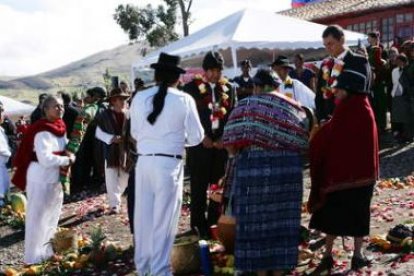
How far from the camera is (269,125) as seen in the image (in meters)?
5.63

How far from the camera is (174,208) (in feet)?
20.2

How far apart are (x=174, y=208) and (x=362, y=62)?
2.16 metres

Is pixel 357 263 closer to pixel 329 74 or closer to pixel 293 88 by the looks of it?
pixel 329 74

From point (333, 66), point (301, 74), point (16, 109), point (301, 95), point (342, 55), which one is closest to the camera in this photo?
point (342, 55)

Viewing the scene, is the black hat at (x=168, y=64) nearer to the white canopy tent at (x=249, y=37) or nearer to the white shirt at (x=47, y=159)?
the white shirt at (x=47, y=159)

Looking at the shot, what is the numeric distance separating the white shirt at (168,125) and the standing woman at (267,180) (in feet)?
1.70

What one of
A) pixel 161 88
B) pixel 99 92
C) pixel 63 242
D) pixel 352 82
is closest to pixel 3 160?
pixel 99 92

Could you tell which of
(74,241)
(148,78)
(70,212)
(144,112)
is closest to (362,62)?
(144,112)

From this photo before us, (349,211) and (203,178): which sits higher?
(203,178)

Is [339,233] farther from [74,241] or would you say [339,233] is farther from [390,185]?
[390,185]

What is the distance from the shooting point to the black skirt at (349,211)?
593 cm

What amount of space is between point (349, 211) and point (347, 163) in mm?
447

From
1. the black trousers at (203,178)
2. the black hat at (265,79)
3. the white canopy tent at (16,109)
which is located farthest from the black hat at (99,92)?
the white canopy tent at (16,109)

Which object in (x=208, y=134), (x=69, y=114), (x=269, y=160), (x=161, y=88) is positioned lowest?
(x=269, y=160)
